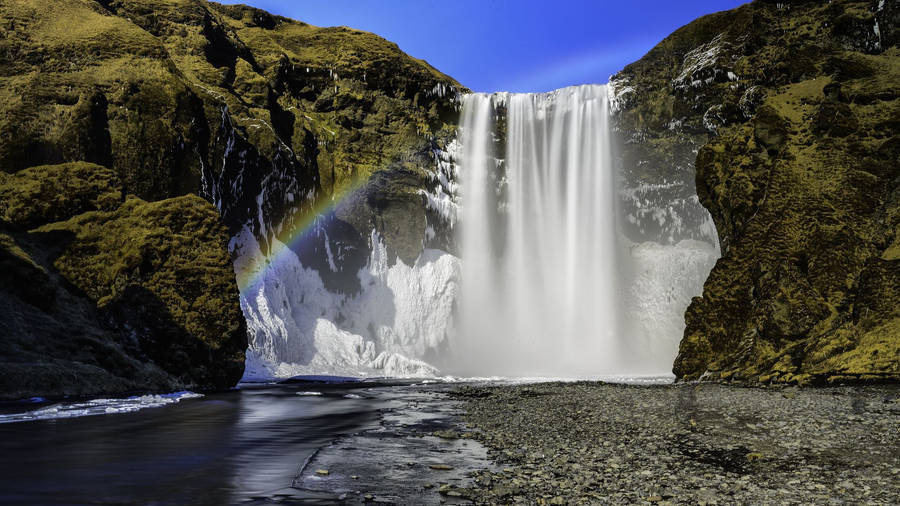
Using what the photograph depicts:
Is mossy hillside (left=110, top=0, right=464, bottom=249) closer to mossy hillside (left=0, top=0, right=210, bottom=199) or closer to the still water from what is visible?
mossy hillside (left=0, top=0, right=210, bottom=199)

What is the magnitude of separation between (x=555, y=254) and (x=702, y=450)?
51775 mm

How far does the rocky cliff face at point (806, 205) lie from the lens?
2362cm

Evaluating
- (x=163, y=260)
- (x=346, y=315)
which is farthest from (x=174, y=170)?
(x=346, y=315)

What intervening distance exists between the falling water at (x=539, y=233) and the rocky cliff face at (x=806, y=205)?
890 inches

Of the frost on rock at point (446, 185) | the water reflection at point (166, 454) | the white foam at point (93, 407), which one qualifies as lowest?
the white foam at point (93, 407)

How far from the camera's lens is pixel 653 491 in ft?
28.2

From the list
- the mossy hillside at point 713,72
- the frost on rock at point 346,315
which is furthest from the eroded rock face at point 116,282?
the mossy hillside at point 713,72

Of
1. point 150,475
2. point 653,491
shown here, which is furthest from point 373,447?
point 653,491

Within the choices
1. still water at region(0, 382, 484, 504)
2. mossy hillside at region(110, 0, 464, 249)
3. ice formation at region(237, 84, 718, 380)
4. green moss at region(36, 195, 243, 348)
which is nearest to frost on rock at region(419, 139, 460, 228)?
ice formation at region(237, 84, 718, 380)

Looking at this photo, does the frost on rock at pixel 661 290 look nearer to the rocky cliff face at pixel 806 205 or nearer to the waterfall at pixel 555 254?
the waterfall at pixel 555 254

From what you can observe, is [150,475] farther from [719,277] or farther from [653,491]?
[719,277]

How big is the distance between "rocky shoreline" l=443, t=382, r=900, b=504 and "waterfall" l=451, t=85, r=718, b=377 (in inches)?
1622

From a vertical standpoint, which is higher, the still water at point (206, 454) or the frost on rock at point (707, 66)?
the frost on rock at point (707, 66)

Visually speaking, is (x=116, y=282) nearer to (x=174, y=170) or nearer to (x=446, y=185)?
(x=174, y=170)
